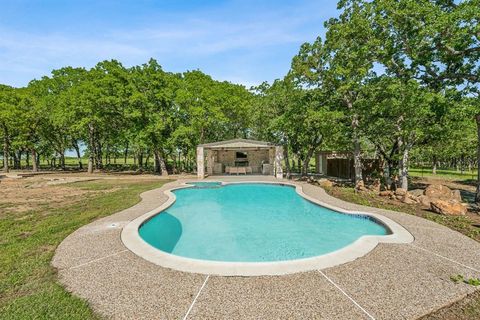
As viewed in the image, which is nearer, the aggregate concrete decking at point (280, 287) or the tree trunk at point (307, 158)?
Answer: the aggregate concrete decking at point (280, 287)

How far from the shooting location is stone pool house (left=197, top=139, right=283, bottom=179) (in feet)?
62.5

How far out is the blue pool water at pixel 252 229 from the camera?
243 inches

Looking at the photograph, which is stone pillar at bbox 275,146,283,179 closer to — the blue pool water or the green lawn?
the blue pool water

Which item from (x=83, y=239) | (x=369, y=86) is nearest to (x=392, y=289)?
(x=83, y=239)

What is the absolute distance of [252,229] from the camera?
8.15m

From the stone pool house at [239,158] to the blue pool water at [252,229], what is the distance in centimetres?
710

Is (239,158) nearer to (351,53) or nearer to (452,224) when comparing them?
(351,53)

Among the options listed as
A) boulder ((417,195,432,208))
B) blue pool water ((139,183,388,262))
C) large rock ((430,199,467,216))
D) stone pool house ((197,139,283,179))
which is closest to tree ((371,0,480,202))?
boulder ((417,195,432,208))

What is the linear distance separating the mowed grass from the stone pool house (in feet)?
34.7

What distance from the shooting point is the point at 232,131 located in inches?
1140

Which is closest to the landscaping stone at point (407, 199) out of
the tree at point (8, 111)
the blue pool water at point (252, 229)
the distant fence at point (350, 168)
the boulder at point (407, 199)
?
the boulder at point (407, 199)

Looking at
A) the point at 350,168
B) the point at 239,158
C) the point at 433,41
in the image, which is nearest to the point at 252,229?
the point at 433,41

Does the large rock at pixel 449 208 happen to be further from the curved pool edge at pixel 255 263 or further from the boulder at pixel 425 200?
the curved pool edge at pixel 255 263

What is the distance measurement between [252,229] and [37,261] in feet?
18.3
